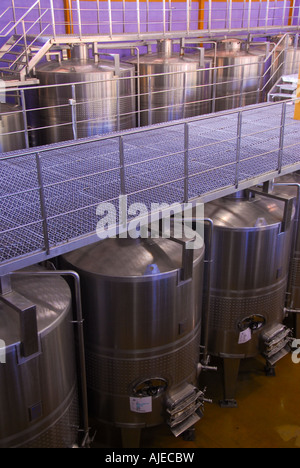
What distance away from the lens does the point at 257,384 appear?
4387mm

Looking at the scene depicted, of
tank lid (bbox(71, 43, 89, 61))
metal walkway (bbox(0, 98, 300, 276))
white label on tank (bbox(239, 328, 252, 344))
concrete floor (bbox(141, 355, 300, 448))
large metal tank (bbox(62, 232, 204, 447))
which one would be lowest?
concrete floor (bbox(141, 355, 300, 448))

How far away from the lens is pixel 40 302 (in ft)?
9.16

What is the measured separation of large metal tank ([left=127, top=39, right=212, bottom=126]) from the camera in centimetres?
657

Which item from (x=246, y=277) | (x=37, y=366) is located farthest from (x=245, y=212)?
(x=37, y=366)

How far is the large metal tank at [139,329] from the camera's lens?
306 centimetres

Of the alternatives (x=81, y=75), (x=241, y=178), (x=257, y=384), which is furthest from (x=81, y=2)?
(x=257, y=384)

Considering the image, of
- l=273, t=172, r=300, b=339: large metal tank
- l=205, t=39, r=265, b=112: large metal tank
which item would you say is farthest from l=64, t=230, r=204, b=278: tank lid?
l=205, t=39, r=265, b=112: large metal tank

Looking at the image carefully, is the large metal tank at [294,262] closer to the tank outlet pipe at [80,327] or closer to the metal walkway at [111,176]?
the metal walkway at [111,176]

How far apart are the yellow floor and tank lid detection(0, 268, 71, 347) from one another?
1423mm

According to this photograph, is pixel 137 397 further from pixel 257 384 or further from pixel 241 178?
pixel 241 178

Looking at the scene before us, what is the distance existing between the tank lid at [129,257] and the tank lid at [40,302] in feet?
0.74

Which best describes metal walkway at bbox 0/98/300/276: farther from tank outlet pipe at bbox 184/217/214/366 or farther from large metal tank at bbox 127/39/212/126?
large metal tank at bbox 127/39/212/126

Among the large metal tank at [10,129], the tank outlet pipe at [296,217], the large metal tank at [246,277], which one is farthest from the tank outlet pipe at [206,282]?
the large metal tank at [10,129]

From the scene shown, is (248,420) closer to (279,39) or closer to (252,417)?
(252,417)
